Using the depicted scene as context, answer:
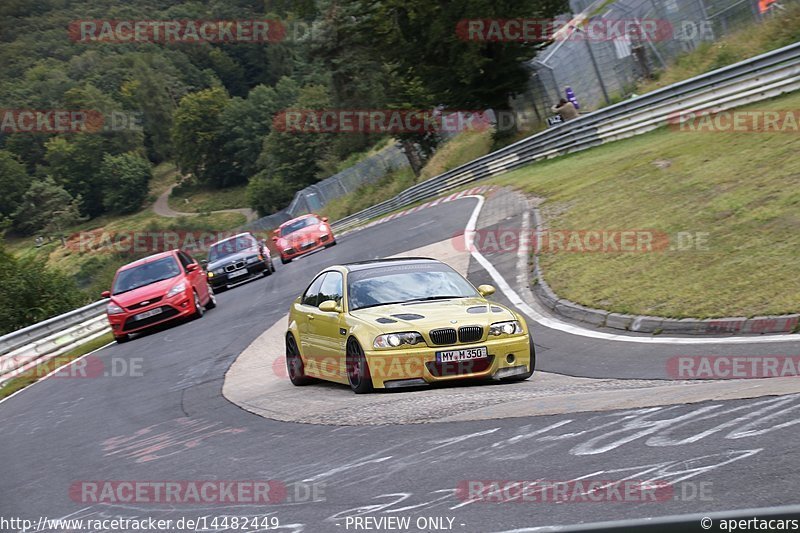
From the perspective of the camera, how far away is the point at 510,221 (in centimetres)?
2375

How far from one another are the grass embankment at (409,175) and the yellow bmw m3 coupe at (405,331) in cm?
3465

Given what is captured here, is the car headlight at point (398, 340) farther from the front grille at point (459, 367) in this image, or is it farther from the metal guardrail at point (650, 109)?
the metal guardrail at point (650, 109)

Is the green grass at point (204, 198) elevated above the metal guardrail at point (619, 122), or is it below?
above

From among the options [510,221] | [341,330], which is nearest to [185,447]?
[341,330]

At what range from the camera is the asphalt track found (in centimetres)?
510

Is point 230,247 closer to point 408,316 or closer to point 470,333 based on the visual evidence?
Result: point 408,316

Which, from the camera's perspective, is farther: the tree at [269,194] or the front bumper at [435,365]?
the tree at [269,194]

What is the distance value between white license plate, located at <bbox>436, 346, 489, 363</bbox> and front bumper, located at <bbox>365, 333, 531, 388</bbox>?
3cm

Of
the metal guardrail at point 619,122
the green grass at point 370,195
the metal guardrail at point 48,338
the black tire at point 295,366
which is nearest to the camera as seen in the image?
the black tire at point 295,366

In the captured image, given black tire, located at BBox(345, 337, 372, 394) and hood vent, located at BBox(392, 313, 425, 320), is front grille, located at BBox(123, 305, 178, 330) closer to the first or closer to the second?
black tire, located at BBox(345, 337, 372, 394)

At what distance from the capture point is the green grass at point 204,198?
128 m

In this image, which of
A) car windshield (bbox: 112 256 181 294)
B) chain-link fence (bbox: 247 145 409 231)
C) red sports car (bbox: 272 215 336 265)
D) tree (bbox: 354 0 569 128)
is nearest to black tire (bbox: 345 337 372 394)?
car windshield (bbox: 112 256 181 294)

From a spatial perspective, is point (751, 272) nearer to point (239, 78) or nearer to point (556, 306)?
point (556, 306)

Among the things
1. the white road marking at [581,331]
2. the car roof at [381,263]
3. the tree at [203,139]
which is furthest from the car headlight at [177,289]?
the tree at [203,139]
